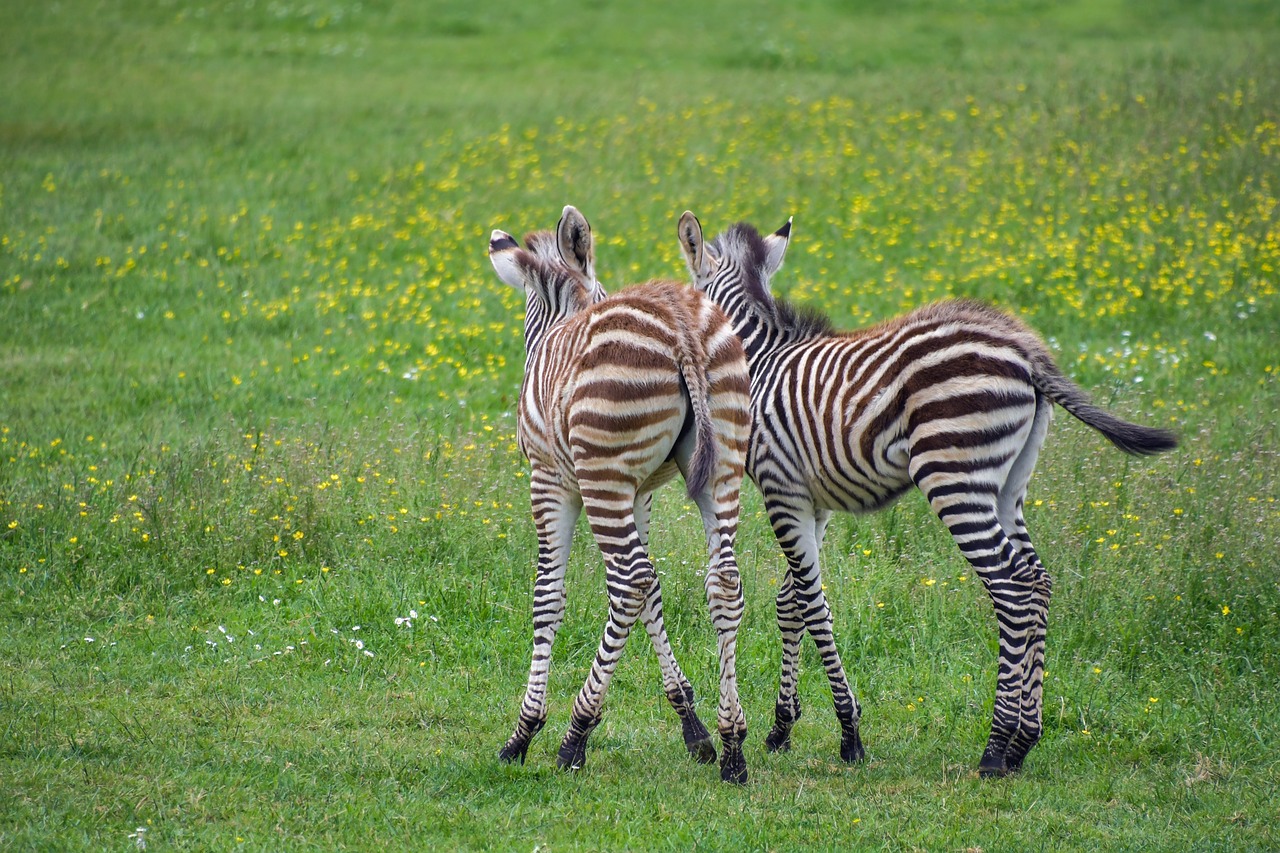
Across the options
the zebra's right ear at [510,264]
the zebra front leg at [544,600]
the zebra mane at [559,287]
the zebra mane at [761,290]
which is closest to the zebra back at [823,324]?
the zebra mane at [761,290]

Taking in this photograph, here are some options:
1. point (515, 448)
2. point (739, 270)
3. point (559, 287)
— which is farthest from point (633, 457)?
point (515, 448)

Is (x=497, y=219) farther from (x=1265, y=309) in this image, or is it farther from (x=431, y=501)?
(x=1265, y=309)

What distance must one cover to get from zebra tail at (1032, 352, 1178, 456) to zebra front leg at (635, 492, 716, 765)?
2.05m

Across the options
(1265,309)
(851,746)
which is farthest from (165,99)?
(851,746)

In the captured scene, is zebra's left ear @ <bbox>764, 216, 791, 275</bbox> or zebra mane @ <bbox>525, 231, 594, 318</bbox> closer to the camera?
zebra mane @ <bbox>525, 231, 594, 318</bbox>

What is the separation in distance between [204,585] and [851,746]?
452 cm

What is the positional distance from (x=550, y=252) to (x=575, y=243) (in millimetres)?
442

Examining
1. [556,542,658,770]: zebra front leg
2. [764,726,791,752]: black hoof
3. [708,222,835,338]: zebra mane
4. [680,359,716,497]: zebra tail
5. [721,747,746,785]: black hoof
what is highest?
[708,222,835,338]: zebra mane

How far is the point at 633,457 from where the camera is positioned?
5559 millimetres

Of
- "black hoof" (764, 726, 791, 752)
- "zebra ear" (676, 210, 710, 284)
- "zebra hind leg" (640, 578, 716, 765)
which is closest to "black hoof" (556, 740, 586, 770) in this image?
"zebra hind leg" (640, 578, 716, 765)

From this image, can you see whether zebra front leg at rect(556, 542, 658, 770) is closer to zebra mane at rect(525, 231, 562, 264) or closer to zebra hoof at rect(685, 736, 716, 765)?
zebra hoof at rect(685, 736, 716, 765)

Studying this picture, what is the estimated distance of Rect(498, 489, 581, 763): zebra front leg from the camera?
19.7 ft

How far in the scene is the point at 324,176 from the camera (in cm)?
1845

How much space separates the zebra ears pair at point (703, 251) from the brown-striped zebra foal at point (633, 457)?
1202 mm
